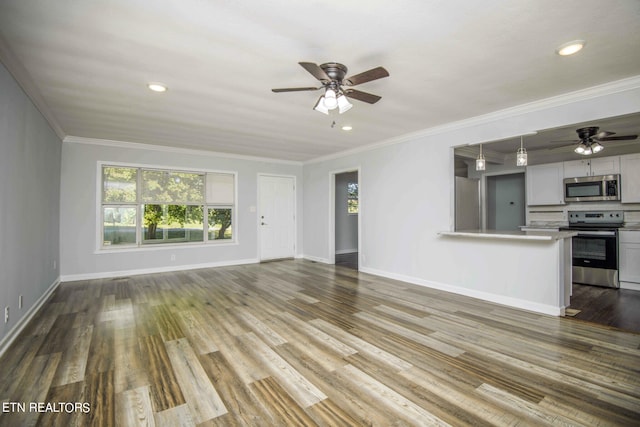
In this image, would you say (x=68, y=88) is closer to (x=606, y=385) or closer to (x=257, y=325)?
(x=257, y=325)

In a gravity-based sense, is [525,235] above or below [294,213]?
below

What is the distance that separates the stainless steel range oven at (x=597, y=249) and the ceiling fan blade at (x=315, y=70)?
523 cm

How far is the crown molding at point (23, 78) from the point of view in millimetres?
2386

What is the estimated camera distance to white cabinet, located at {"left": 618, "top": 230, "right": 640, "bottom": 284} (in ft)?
14.9

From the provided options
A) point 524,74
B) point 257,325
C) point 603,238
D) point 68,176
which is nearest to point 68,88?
point 68,176

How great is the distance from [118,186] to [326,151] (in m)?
4.02

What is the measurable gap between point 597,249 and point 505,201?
2398 mm

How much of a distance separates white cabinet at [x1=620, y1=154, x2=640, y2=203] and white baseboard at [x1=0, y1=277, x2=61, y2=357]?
8084mm

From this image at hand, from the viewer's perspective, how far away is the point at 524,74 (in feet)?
9.25

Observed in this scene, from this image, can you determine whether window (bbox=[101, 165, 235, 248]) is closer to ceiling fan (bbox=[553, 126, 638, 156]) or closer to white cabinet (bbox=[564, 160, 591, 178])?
ceiling fan (bbox=[553, 126, 638, 156])

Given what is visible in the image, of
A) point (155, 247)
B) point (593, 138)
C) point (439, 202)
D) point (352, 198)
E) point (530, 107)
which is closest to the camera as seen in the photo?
point (530, 107)

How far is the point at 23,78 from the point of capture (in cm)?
281

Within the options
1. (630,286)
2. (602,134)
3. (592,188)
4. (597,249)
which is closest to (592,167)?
(592,188)

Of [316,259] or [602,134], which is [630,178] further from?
[316,259]
